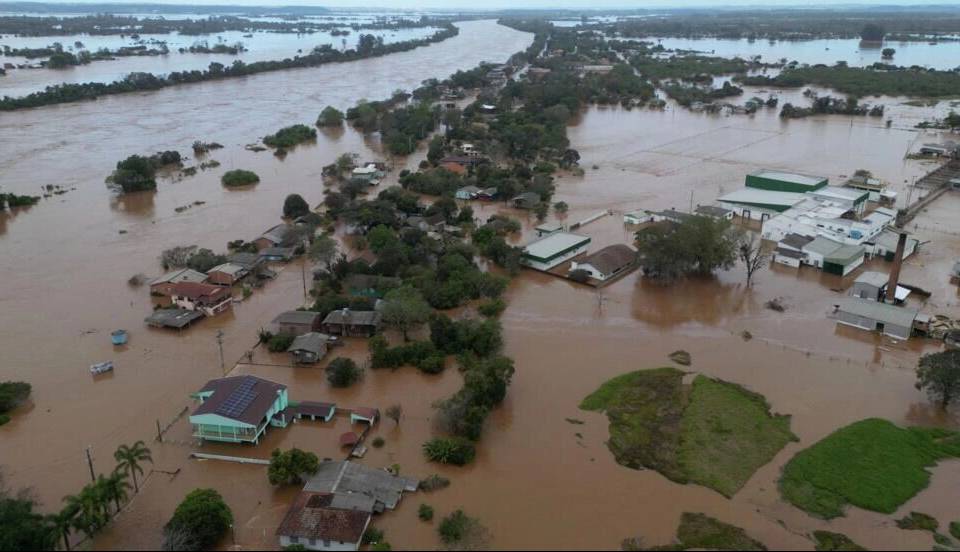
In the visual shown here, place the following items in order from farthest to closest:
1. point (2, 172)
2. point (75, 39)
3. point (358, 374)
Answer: point (75, 39) → point (2, 172) → point (358, 374)

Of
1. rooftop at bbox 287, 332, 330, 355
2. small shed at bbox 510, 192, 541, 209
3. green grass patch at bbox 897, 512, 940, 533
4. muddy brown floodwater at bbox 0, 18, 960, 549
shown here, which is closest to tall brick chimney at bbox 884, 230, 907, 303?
muddy brown floodwater at bbox 0, 18, 960, 549

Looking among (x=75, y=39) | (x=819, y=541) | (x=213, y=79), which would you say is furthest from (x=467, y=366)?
(x=75, y=39)

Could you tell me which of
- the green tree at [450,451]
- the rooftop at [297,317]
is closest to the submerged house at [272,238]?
the rooftop at [297,317]

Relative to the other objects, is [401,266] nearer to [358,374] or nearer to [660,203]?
[358,374]

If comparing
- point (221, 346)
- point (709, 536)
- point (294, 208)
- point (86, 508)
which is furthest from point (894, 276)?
point (294, 208)

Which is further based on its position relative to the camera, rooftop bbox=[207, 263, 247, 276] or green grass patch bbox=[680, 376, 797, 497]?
rooftop bbox=[207, 263, 247, 276]

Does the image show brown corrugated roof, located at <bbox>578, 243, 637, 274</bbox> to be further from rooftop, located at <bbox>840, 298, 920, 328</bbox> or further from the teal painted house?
the teal painted house
